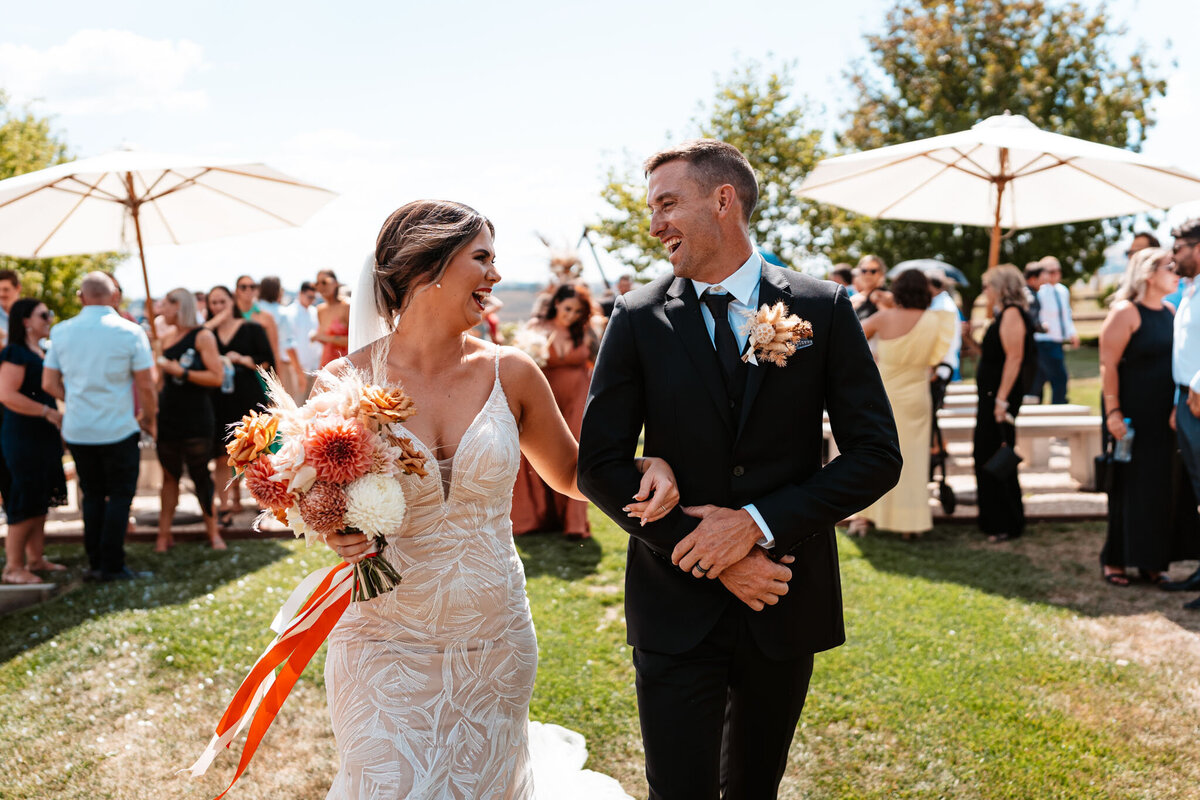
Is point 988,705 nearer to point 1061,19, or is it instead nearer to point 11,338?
point 11,338

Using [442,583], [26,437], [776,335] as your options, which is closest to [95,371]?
[26,437]

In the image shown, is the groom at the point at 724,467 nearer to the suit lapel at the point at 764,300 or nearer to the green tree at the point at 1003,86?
the suit lapel at the point at 764,300

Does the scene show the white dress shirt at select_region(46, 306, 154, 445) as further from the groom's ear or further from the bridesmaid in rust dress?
the groom's ear

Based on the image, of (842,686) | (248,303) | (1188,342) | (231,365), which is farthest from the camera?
(248,303)

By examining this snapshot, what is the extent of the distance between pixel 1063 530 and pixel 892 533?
1.47m

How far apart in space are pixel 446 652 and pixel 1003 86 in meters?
29.0

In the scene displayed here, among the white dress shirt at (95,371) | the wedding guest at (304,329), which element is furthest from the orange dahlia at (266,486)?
the wedding guest at (304,329)

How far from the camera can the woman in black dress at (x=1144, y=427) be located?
6.47 m

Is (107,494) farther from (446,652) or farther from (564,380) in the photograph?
(446,652)

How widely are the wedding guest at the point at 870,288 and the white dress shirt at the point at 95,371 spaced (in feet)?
21.2

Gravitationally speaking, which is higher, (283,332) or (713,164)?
(713,164)

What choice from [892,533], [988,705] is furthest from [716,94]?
[988,705]

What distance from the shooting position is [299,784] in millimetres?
4184

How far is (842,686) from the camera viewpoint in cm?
494
